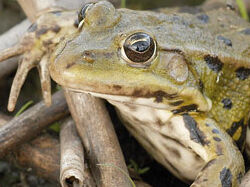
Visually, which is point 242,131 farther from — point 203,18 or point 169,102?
point 203,18

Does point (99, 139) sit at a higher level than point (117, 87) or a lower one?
lower

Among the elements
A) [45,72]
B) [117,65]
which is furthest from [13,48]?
[117,65]

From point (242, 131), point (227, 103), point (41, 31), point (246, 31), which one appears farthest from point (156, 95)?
point (41, 31)

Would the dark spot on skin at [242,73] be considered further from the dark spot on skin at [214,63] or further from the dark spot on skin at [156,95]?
the dark spot on skin at [156,95]

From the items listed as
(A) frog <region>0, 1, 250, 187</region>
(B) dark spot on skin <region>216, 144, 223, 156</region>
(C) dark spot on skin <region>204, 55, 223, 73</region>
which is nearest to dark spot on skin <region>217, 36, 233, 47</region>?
(A) frog <region>0, 1, 250, 187</region>

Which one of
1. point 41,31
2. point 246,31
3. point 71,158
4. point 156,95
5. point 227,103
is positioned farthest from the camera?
point 41,31

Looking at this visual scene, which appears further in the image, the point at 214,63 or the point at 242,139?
the point at 242,139

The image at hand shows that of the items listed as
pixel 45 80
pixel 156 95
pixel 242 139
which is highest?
pixel 156 95

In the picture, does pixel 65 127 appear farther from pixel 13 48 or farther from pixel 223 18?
pixel 223 18
